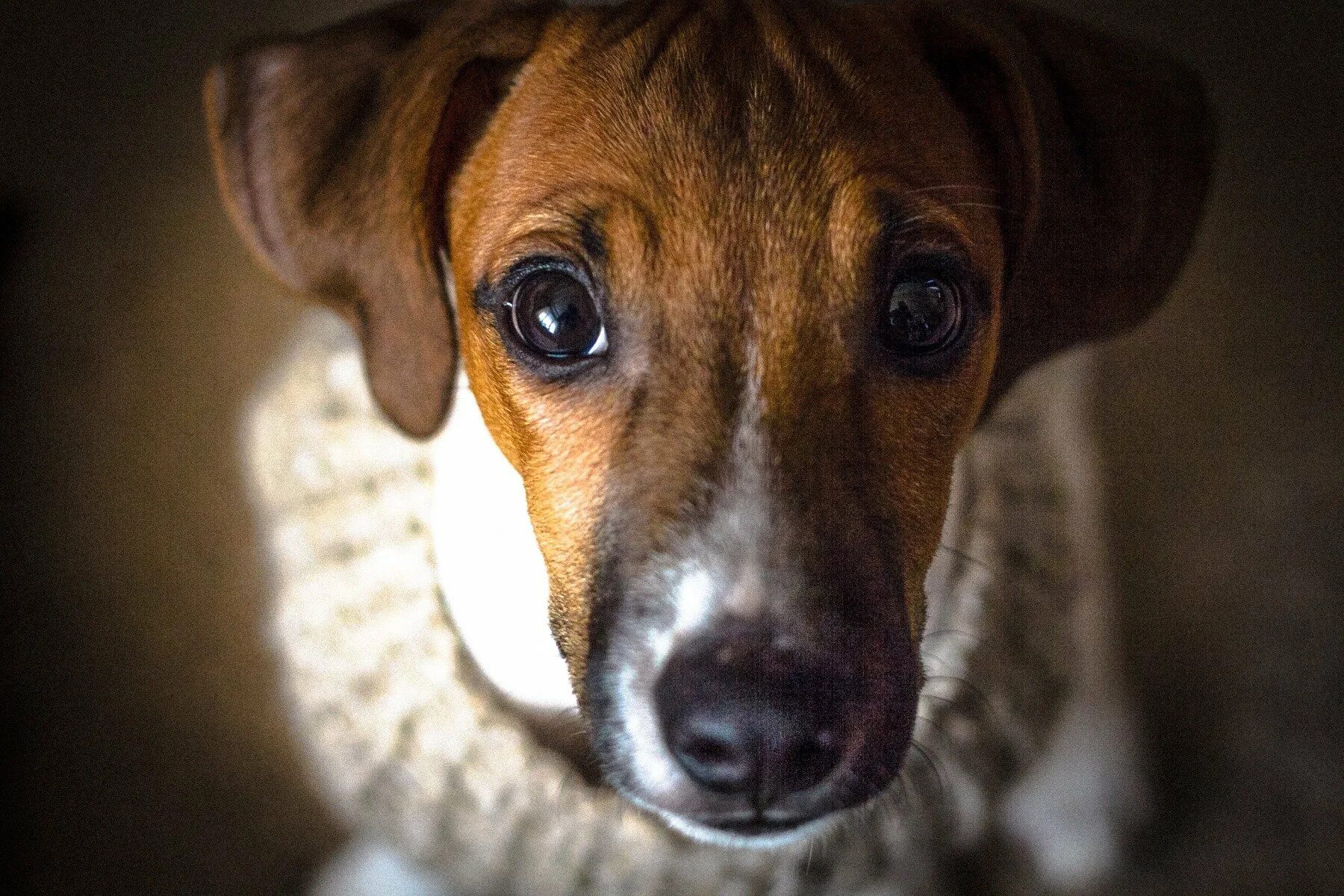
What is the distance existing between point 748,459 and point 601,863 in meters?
0.86

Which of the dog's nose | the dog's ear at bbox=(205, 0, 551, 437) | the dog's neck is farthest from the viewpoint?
the dog's neck

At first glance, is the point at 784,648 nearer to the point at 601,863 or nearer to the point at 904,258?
the point at 904,258

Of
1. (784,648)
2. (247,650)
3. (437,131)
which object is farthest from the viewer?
(247,650)

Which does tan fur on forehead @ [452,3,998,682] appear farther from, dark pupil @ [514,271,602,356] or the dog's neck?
the dog's neck

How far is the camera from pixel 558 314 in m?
1.35

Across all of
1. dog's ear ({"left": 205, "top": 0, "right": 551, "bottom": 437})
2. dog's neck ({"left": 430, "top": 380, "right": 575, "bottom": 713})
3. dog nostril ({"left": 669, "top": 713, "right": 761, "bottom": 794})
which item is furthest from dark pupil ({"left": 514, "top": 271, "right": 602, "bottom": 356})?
dog nostril ({"left": 669, "top": 713, "right": 761, "bottom": 794})

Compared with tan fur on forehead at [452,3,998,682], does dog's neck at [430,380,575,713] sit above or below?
below

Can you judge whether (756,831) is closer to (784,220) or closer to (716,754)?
(716,754)

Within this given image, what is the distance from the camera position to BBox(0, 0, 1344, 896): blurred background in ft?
7.37

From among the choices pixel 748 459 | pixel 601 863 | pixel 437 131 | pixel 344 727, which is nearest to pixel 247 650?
pixel 344 727

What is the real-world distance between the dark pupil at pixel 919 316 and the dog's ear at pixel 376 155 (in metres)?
0.56

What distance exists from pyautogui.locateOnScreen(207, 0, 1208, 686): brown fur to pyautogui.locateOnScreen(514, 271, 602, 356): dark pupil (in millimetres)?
34

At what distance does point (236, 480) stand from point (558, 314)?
1.39 m

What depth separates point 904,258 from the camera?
1.34 m
